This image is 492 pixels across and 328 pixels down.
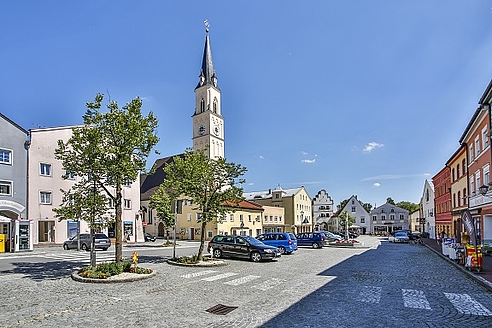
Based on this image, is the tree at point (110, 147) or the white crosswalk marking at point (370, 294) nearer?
the white crosswalk marking at point (370, 294)

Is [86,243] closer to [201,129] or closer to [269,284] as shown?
[269,284]

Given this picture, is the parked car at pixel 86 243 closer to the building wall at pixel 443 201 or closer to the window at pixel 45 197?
the window at pixel 45 197

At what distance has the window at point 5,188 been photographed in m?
31.4

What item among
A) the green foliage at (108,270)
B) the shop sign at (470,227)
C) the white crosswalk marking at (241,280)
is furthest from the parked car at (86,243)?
the shop sign at (470,227)

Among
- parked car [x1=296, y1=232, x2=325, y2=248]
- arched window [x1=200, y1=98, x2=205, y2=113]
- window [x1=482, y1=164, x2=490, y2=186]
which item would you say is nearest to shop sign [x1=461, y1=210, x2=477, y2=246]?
window [x1=482, y1=164, x2=490, y2=186]

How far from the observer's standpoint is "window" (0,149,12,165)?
31620 millimetres

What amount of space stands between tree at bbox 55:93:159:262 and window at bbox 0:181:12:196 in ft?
61.2

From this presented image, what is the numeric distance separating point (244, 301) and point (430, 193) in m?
63.8

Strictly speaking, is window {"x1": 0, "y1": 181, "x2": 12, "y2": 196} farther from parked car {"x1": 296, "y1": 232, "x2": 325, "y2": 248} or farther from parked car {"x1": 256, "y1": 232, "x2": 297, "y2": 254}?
parked car {"x1": 296, "y1": 232, "x2": 325, "y2": 248}

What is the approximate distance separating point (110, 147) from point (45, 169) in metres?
23.5

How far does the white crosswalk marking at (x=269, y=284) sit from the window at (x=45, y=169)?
28.4m

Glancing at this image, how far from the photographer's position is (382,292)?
41.4 feet

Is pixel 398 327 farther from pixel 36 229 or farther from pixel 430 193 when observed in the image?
pixel 430 193

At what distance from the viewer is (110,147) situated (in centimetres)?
1619
